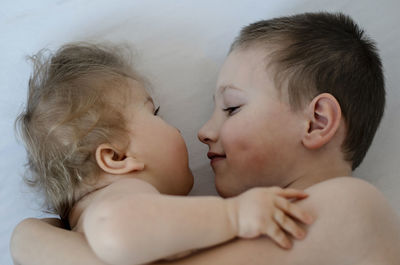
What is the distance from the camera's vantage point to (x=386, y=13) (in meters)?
1.53

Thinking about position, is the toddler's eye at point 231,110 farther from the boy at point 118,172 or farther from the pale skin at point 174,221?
the pale skin at point 174,221

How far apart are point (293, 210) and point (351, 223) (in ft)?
0.45

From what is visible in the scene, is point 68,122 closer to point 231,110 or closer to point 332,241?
point 231,110

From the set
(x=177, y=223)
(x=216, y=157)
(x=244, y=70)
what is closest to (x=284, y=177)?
(x=216, y=157)

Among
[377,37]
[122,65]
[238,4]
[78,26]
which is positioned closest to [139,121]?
[122,65]

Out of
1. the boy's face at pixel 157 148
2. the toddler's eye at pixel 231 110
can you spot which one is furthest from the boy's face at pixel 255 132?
the boy's face at pixel 157 148

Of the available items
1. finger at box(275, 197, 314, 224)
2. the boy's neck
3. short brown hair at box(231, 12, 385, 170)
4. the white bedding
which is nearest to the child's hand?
finger at box(275, 197, 314, 224)

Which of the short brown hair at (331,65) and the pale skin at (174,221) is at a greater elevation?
the short brown hair at (331,65)

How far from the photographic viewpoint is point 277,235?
87cm

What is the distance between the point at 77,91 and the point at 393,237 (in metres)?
0.83

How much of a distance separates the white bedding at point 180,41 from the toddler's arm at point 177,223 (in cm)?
53

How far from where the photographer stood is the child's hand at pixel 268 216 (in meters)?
0.86

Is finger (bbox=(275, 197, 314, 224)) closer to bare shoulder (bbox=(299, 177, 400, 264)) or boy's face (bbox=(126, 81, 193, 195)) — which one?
bare shoulder (bbox=(299, 177, 400, 264))

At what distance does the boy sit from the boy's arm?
4cm
